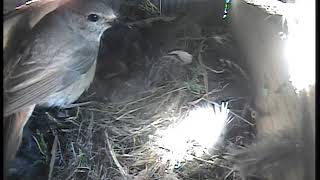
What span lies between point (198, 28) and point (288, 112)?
0.31 m

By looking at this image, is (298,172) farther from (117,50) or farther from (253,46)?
(117,50)

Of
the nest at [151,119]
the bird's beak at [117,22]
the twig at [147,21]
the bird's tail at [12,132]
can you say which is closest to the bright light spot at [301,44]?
the nest at [151,119]

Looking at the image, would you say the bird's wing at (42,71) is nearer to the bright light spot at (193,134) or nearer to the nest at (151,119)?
the nest at (151,119)

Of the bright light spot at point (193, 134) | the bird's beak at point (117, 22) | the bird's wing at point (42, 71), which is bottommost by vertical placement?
the bright light spot at point (193, 134)

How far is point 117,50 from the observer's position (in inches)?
41.0

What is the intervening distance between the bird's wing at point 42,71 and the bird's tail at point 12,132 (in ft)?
0.06

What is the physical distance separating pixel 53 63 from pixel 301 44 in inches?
24.9

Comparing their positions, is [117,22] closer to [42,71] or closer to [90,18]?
[90,18]

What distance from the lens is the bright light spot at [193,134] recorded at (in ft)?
3.34

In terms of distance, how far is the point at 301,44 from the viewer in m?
1.05

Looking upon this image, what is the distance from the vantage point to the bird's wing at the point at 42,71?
3.33 feet

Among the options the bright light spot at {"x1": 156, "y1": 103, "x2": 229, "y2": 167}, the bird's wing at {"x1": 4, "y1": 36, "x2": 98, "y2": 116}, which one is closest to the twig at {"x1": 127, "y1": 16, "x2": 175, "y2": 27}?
the bird's wing at {"x1": 4, "y1": 36, "x2": 98, "y2": 116}

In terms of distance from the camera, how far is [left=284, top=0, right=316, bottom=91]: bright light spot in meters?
1.04

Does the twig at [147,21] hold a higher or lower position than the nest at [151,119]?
higher
